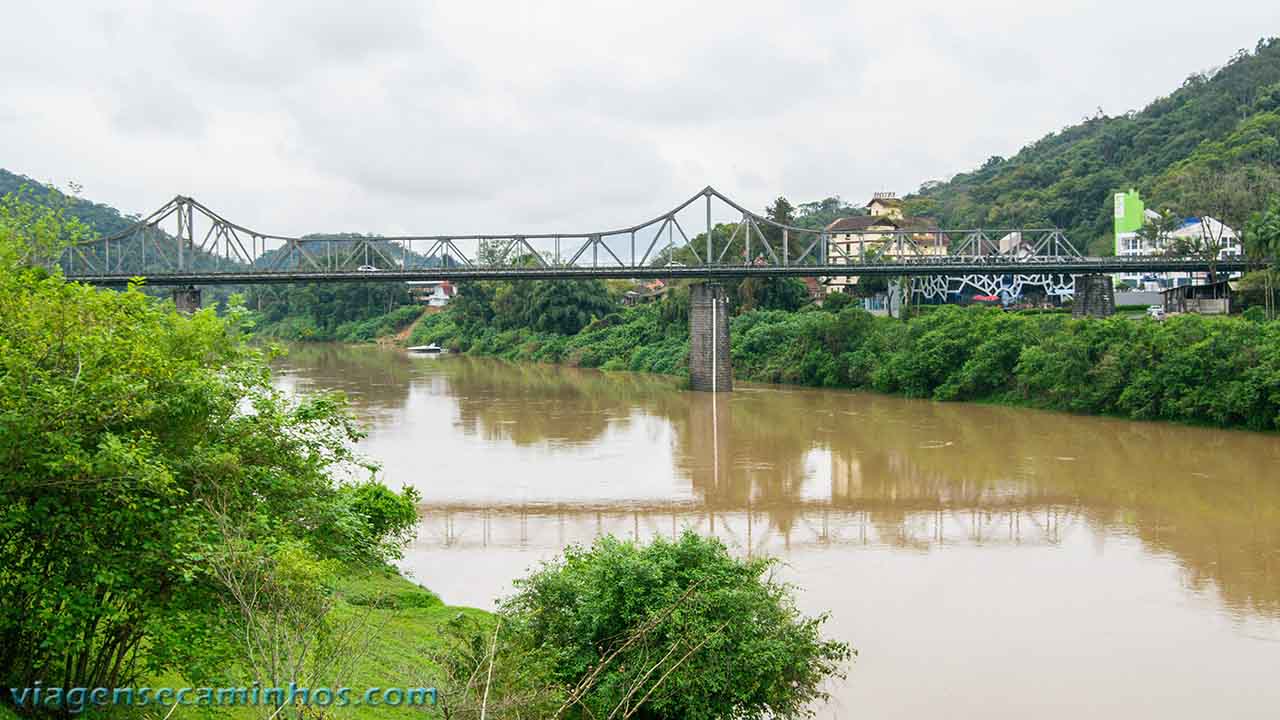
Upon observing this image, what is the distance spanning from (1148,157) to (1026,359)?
142 feet

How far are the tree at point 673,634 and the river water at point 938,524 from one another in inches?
55.9

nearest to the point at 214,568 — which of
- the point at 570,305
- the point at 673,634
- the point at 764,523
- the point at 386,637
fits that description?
the point at 673,634

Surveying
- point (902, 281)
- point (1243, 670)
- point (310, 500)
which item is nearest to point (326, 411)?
point (310, 500)

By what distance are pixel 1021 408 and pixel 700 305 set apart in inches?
520

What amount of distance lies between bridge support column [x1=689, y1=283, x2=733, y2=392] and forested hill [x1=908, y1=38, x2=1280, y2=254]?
87.4ft

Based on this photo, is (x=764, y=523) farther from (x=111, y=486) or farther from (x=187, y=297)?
(x=187, y=297)

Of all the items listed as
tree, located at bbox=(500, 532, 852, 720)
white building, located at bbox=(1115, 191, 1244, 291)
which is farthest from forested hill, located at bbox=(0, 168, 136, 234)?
tree, located at bbox=(500, 532, 852, 720)

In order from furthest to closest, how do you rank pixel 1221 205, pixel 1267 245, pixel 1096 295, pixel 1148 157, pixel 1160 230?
pixel 1148 157 < pixel 1160 230 < pixel 1221 205 < pixel 1096 295 < pixel 1267 245

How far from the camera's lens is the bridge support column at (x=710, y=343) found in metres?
41.4

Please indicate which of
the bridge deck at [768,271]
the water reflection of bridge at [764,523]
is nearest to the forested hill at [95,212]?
the bridge deck at [768,271]

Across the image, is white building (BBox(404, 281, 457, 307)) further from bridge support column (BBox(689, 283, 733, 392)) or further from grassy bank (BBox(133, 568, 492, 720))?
grassy bank (BBox(133, 568, 492, 720))

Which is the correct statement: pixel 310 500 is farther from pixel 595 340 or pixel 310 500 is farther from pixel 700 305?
pixel 595 340

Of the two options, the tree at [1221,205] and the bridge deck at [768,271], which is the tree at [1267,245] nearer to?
the bridge deck at [768,271]

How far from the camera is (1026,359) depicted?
33.6m
